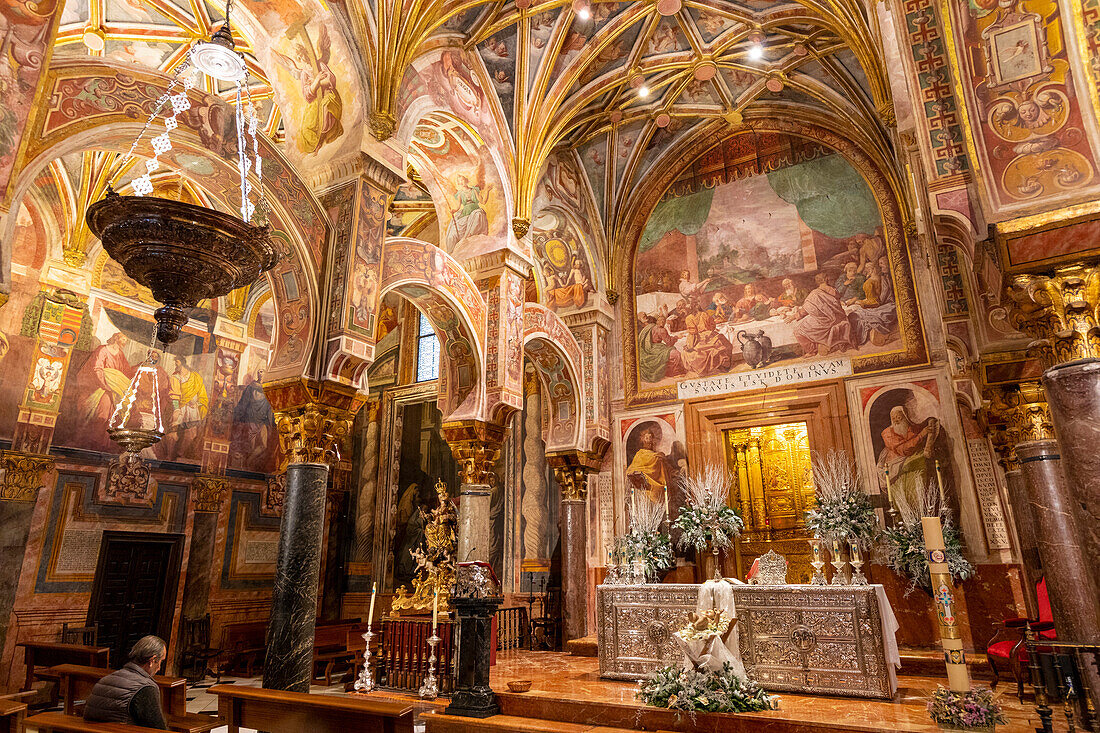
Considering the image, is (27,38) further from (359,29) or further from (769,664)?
(769,664)

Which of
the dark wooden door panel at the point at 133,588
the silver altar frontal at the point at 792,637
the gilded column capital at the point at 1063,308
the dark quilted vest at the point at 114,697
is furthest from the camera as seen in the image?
the dark wooden door panel at the point at 133,588

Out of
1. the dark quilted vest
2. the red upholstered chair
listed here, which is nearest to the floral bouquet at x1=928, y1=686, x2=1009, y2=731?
the red upholstered chair

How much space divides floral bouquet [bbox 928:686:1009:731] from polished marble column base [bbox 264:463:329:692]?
5985mm

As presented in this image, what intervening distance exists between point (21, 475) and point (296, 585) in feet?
23.2

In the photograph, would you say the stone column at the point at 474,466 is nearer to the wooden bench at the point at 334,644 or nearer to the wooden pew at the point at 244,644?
the wooden bench at the point at 334,644

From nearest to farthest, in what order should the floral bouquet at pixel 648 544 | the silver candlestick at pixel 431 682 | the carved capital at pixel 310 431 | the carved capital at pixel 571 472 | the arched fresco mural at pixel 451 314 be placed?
the carved capital at pixel 310 431 → the silver candlestick at pixel 431 682 → the arched fresco mural at pixel 451 314 → the floral bouquet at pixel 648 544 → the carved capital at pixel 571 472

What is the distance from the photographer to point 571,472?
43.5 feet

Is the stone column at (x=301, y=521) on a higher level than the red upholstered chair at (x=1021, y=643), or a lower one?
higher

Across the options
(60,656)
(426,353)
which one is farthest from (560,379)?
(60,656)

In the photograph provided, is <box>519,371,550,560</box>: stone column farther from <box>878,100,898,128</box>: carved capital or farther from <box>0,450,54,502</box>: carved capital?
<box>0,450,54,502</box>: carved capital

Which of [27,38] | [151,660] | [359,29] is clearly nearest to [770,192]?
[359,29]

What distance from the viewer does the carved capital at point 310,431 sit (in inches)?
302

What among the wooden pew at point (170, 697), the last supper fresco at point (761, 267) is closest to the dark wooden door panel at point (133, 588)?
the wooden pew at point (170, 697)

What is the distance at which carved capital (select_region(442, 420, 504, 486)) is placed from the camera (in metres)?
10.4
